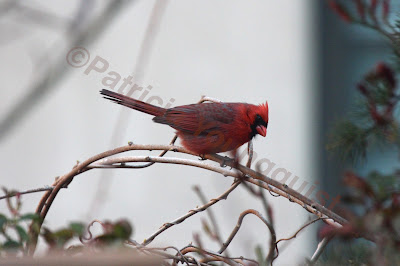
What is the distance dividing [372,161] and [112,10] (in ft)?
11.5

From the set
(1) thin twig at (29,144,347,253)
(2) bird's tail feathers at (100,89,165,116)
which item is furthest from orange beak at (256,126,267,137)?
(1) thin twig at (29,144,347,253)

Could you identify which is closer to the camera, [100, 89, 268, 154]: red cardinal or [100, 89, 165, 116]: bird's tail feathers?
[100, 89, 165, 116]: bird's tail feathers

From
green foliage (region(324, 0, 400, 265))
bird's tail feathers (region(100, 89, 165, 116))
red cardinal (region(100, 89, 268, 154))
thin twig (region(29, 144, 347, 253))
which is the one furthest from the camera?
red cardinal (region(100, 89, 268, 154))

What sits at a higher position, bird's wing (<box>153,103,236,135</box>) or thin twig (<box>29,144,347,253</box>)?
bird's wing (<box>153,103,236,135</box>)

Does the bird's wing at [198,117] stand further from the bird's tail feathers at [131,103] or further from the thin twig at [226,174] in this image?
the thin twig at [226,174]

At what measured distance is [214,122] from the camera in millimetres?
2480

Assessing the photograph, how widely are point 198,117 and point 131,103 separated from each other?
35cm

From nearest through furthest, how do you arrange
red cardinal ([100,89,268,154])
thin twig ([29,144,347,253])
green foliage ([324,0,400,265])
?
green foliage ([324,0,400,265])
thin twig ([29,144,347,253])
red cardinal ([100,89,268,154])

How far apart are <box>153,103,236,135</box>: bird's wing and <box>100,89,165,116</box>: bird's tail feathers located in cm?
3

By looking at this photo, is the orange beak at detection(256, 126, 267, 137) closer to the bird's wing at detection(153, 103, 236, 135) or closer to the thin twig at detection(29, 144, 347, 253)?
the bird's wing at detection(153, 103, 236, 135)

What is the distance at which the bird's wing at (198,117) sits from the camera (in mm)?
2350

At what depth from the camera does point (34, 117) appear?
388 cm

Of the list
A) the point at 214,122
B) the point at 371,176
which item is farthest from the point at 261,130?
the point at 371,176

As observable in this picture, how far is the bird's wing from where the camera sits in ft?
7.71
